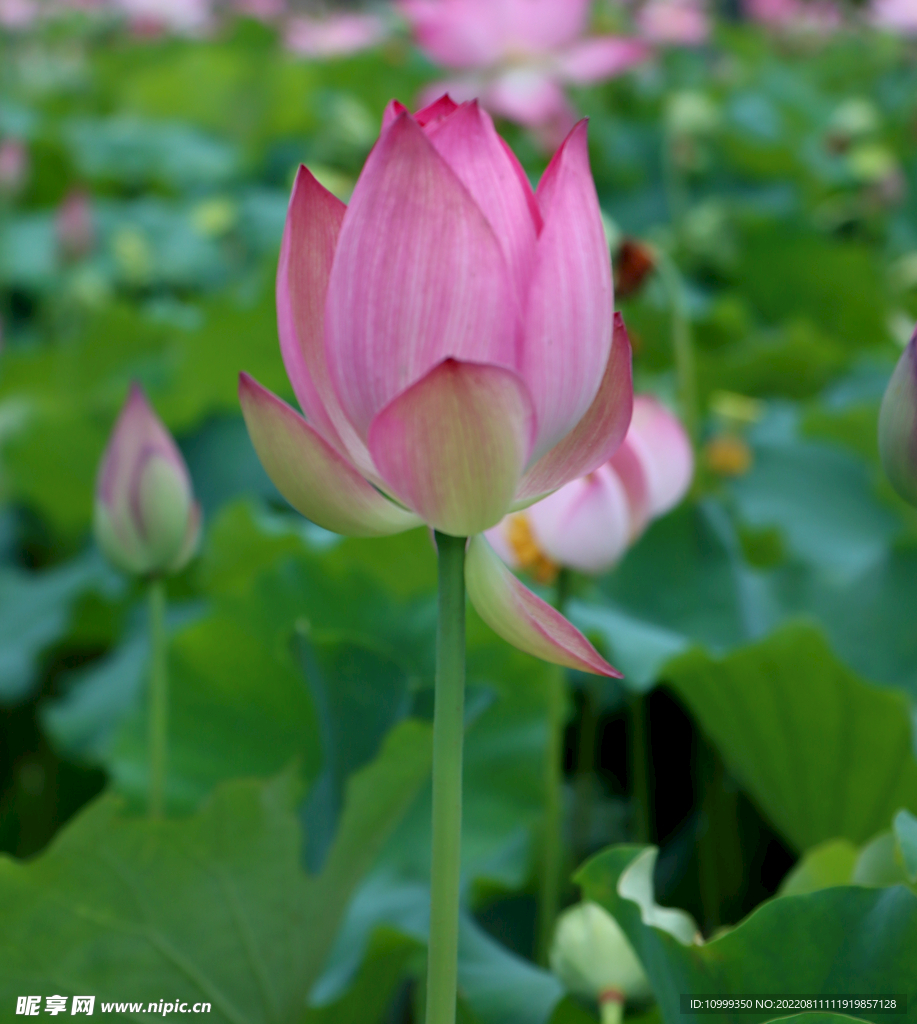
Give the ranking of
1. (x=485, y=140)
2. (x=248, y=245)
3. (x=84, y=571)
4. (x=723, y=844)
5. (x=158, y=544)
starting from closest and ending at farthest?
(x=485, y=140) → (x=158, y=544) → (x=723, y=844) → (x=84, y=571) → (x=248, y=245)

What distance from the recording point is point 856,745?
0.59 metres

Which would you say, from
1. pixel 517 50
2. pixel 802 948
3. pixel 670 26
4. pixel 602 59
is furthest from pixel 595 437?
pixel 670 26

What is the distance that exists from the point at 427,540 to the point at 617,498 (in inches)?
11.1

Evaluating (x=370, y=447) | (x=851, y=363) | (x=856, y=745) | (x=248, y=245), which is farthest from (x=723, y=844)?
(x=248, y=245)

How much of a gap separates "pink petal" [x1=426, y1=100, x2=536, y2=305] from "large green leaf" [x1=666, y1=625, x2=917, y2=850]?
364 millimetres

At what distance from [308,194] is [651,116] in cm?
206

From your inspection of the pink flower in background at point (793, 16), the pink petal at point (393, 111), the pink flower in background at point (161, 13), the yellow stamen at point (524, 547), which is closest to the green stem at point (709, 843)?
the yellow stamen at point (524, 547)

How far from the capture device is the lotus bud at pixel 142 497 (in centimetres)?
53

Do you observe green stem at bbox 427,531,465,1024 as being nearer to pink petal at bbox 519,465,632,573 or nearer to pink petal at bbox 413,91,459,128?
pink petal at bbox 413,91,459,128

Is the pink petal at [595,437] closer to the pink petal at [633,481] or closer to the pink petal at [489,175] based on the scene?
the pink petal at [489,175]

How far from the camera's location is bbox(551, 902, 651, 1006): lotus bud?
1.46 ft

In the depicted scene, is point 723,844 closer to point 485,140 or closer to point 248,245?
point 485,140

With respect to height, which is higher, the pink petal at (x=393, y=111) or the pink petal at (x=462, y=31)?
the pink petal at (x=462, y=31)

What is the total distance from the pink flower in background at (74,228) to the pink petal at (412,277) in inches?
48.7
